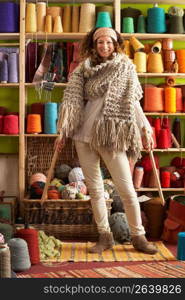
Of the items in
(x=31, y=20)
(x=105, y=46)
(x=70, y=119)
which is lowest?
(x=70, y=119)

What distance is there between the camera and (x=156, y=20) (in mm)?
4914

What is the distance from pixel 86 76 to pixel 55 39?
1596 mm

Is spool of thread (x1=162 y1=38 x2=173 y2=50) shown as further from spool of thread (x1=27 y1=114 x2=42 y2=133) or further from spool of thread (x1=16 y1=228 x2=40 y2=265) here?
spool of thread (x1=16 y1=228 x2=40 y2=265)

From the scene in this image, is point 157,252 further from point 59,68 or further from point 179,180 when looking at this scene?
point 59,68

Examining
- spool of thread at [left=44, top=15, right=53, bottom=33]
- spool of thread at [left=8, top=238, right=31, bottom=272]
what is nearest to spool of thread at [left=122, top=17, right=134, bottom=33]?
spool of thread at [left=44, top=15, right=53, bottom=33]

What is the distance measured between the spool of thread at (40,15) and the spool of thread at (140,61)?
0.89m

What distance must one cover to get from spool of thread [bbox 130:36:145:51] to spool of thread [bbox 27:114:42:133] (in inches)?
41.5

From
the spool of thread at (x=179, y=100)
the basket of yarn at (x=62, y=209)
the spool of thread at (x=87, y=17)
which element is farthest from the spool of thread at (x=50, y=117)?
the spool of thread at (x=179, y=100)

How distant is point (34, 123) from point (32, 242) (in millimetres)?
1687

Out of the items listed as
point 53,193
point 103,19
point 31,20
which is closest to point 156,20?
point 103,19

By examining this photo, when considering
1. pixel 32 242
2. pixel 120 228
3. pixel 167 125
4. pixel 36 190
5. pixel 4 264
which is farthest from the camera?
pixel 167 125

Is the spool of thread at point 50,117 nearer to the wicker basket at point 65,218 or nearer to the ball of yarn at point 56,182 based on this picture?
the ball of yarn at point 56,182

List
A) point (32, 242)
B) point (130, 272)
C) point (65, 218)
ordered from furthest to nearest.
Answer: point (65, 218) → point (32, 242) → point (130, 272)

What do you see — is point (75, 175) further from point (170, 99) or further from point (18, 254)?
point (18, 254)
